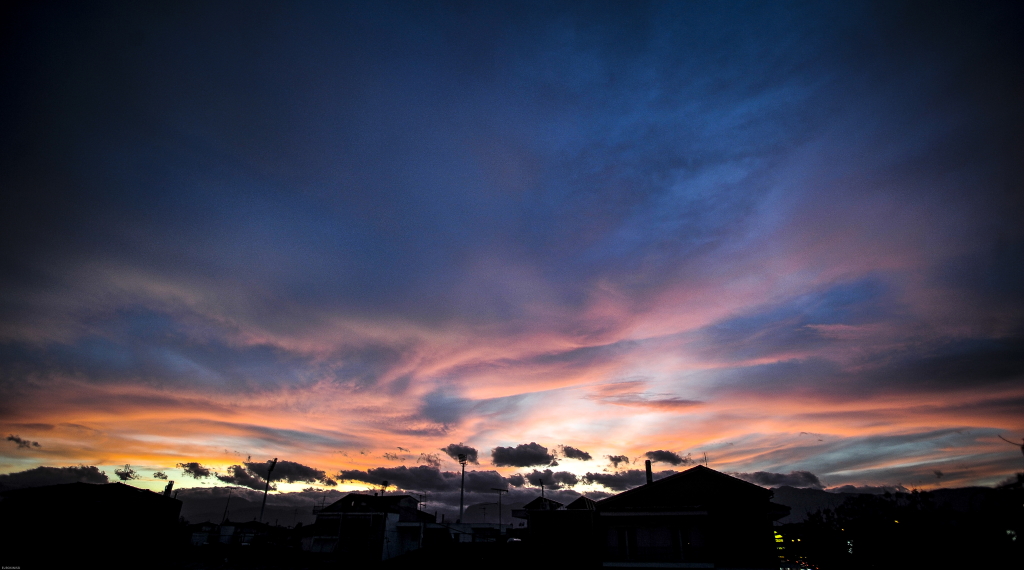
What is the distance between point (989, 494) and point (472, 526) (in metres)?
60.8

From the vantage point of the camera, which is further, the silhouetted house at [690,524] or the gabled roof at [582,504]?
the gabled roof at [582,504]

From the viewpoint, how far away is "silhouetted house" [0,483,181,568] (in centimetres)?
3444

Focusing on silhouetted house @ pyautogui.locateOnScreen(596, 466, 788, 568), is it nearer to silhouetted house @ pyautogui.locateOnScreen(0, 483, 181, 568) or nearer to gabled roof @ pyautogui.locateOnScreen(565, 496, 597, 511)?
gabled roof @ pyautogui.locateOnScreen(565, 496, 597, 511)

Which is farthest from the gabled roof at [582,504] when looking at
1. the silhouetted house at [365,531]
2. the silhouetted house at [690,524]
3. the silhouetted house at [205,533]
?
the silhouetted house at [205,533]

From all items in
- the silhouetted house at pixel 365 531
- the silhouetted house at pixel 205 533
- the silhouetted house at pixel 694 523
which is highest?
the silhouetted house at pixel 694 523

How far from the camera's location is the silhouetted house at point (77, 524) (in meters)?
34.4

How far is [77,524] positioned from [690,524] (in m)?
51.2

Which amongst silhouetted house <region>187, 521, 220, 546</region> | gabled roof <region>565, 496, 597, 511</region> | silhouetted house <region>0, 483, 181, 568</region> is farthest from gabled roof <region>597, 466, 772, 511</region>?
silhouetted house <region>187, 521, 220, 546</region>

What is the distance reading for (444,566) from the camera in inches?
1487

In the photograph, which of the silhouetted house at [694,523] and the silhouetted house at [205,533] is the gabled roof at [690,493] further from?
the silhouetted house at [205,533]

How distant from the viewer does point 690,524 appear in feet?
94.9

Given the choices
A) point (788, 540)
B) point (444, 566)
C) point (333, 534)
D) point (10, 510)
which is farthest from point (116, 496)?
point (788, 540)

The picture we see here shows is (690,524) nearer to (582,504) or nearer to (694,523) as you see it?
(694,523)

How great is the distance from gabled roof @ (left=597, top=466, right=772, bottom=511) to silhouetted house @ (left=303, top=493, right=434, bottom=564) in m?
30.3
